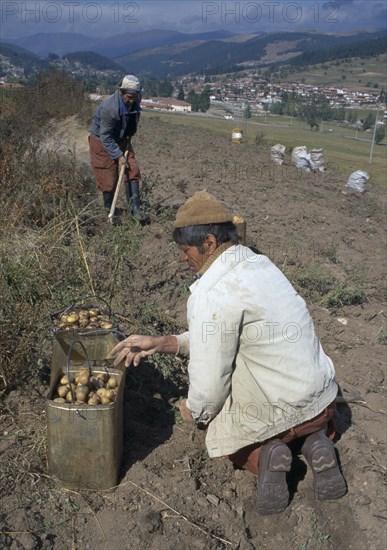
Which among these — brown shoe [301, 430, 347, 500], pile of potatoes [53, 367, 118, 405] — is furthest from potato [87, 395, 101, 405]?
brown shoe [301, 430, 347, 500]

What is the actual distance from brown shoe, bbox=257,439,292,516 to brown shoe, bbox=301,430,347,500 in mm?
170

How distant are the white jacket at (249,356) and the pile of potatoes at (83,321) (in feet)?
2.89

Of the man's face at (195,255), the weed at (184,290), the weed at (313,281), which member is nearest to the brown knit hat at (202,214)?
the man's face at (195,255)

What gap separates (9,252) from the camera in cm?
418

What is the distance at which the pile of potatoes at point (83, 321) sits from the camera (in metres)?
3.26

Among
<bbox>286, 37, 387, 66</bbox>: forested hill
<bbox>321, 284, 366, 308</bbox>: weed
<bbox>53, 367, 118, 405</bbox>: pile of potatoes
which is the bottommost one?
<bbox>286, 37, 387, 66</bbox>: forested hill

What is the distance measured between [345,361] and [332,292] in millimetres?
1155

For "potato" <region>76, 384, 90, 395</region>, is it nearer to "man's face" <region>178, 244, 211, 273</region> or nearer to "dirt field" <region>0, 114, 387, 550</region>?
"dirt field" <region>0, 114, 387, 550</region>

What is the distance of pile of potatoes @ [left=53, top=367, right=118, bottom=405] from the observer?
265 cm

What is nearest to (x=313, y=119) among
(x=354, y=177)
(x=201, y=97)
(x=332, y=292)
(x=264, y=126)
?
(x=264, y=126)

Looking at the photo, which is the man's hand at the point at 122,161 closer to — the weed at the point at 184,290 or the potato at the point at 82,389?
the weed at the point at 184,290

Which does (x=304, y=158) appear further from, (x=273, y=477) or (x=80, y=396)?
(x=80, y=396)

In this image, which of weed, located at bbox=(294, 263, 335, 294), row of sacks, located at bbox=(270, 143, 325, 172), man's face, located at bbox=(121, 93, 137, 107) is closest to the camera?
weed, located at bbox=(294, 263, 335, 294)

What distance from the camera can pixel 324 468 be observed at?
2.75 meters
